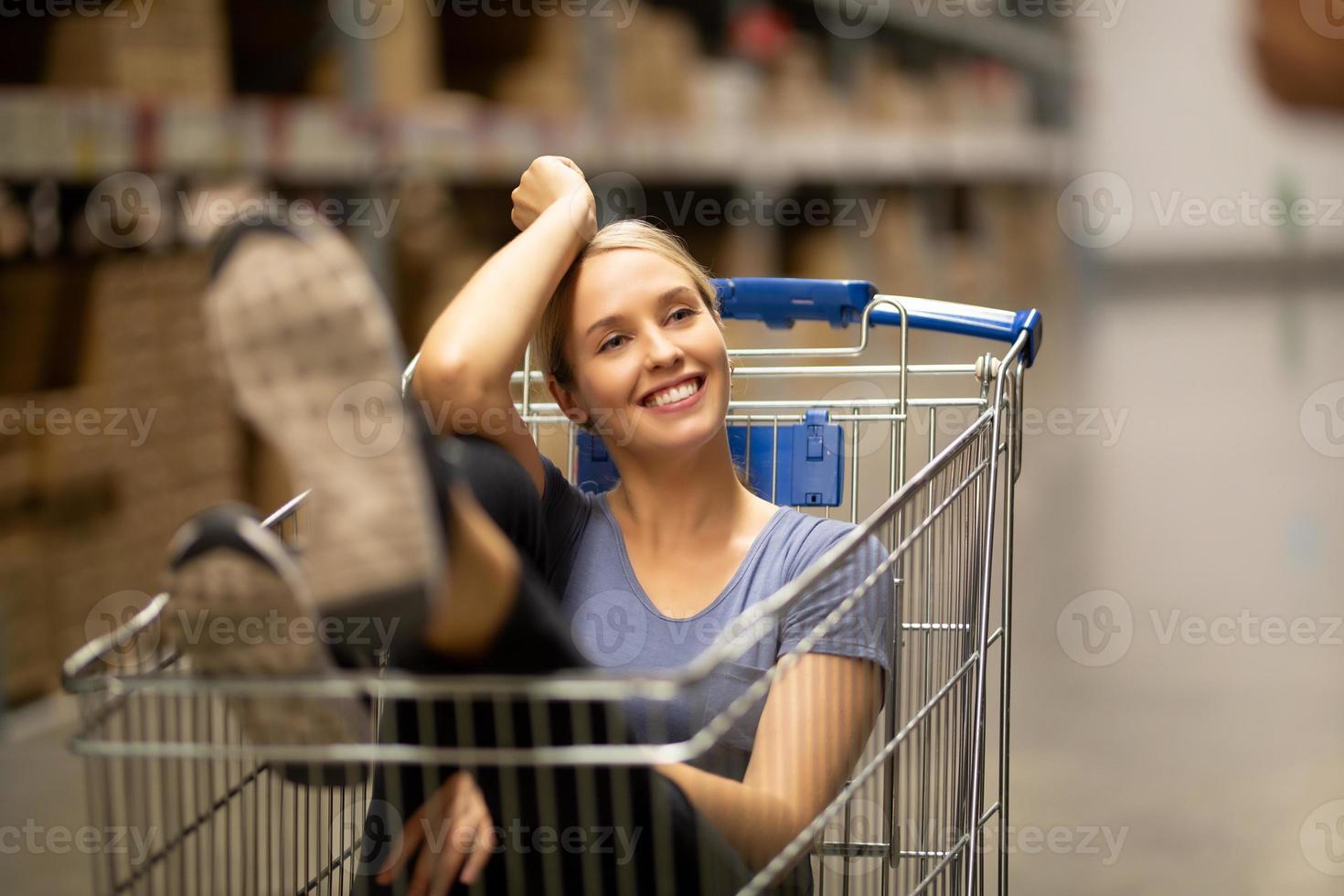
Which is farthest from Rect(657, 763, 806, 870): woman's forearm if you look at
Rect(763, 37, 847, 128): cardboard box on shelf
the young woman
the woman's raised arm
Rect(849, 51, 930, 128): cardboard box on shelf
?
Rect(849, 51, 930, 128): cardboard box on shelf

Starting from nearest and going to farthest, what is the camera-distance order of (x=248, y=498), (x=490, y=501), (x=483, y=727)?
(x=483, y=727) < (x=490, y=501) < (x=248, y=498)

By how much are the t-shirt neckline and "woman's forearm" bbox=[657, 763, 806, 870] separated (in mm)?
253

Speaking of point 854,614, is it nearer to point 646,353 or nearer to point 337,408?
point 646,353

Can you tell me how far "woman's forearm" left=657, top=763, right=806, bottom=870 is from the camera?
1.17 m

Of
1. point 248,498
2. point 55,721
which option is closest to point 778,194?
A: point 248,498

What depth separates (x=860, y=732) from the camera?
1.29m

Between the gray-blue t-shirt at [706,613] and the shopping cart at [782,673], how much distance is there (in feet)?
0.07

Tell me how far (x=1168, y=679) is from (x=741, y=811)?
2.05 metres

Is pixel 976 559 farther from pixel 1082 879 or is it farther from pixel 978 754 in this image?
pixel 1082 879

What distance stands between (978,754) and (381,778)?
55 centimetres

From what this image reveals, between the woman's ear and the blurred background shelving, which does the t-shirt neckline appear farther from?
the blurred background shelving

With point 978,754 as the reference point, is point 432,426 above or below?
above

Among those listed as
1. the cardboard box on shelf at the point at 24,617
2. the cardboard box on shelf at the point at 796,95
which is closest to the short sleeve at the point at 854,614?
the cardboard box on shelf at the point at 24,617

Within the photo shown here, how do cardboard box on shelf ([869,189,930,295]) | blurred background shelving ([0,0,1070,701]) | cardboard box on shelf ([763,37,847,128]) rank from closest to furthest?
blurred background shelving ([0,0,1070,701]) → cardboard box on shelf ([763,37,847,128]) → cardboard box on shelf ([869,189,930,295])
